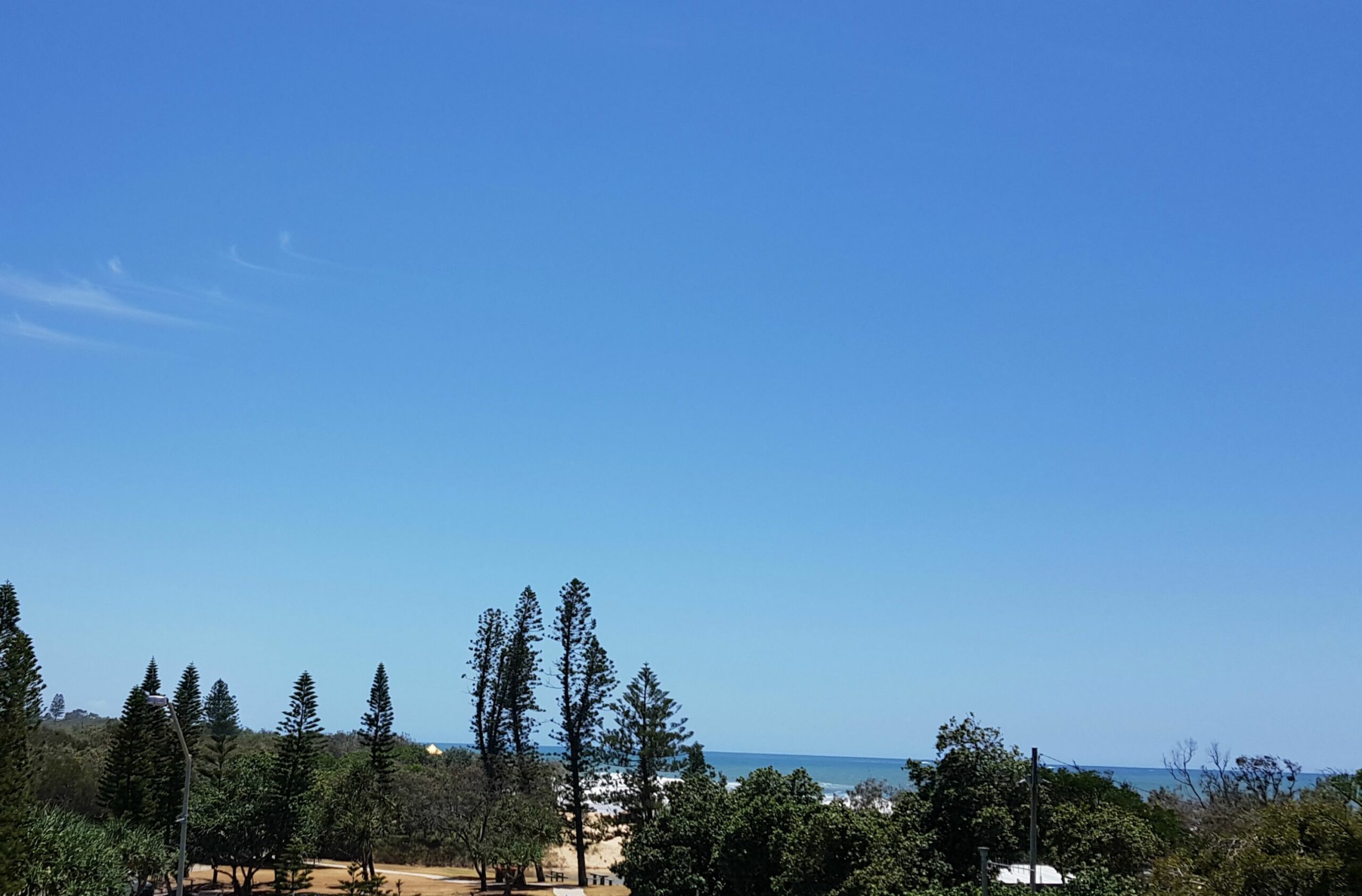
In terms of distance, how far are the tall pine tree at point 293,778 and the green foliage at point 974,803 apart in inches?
1194

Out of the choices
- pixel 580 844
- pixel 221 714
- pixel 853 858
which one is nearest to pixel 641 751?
pixel 580 844

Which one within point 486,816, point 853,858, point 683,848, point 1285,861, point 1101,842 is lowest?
point 486,816

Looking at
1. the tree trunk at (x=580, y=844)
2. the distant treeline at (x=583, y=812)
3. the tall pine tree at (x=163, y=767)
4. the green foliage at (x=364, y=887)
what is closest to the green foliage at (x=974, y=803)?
the distant treeline at (x=583, y=812)

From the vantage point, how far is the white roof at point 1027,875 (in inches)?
1006

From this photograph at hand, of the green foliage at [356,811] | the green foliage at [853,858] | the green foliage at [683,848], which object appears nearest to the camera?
the green foliage at [853,858]

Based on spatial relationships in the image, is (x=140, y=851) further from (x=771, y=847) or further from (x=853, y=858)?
(x=853, y=858)

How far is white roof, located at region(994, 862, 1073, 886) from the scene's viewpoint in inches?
1006

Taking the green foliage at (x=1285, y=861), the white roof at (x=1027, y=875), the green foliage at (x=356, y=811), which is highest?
the green foliage at (x=1285, y=861)

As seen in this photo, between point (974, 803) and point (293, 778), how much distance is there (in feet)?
110

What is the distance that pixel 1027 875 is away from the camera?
1060 inches

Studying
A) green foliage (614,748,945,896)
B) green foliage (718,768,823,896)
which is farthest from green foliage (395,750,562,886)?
green foliage (718,768,823,896)

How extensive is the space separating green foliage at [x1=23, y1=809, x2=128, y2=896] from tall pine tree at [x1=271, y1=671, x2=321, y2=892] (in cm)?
957

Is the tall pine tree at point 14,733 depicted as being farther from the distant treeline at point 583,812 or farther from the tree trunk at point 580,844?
the tree trunk at point 580,844

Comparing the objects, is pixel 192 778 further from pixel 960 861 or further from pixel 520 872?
pixel 960 861
